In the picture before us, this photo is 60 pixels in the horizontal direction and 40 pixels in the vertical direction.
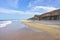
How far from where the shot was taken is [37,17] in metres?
47.8

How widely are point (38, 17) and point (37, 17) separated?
41 centimetres

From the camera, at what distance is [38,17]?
156 ft

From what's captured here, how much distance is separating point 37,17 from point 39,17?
2.91ft

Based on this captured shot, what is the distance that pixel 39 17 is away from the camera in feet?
155

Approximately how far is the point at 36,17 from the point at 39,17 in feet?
5.30

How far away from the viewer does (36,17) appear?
159 ft

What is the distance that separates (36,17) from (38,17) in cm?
110

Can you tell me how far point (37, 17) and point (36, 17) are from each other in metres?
0.81

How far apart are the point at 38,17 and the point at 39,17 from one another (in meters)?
0.51
